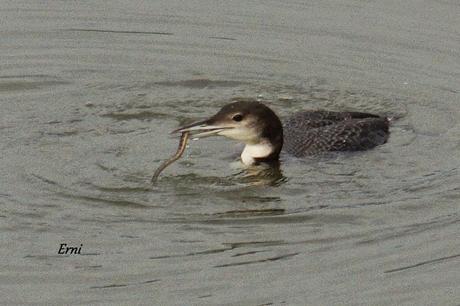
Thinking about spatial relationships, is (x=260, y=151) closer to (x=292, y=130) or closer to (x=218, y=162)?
A: (x=218, y=162)

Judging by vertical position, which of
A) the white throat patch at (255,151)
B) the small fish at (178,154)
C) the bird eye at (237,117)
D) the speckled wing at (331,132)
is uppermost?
the bird eye at (237,117)

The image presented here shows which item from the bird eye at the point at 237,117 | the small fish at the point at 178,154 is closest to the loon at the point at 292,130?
the bird eye at the point at 237,117

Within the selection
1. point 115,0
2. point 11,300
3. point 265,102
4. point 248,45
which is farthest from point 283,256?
point 115,0

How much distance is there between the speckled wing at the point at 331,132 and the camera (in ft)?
42.5

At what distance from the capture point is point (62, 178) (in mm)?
11734

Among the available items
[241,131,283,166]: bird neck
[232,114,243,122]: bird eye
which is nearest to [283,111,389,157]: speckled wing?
[241,131,283,166]: bird neck

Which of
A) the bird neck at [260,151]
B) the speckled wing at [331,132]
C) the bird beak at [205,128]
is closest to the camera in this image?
the bird beak at [205,128]

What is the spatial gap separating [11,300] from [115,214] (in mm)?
1772

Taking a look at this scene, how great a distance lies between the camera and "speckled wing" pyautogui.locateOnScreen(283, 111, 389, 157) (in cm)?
1295

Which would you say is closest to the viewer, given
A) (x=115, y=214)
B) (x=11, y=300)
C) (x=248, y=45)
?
(x=11, y=300)

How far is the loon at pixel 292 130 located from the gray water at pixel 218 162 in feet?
0.67

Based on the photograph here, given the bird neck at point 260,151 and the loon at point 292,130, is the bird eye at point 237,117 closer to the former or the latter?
the loon at point 292,130

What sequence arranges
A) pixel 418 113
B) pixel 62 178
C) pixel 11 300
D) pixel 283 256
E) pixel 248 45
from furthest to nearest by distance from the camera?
pixel 248 45
pixel 418 113
pixel 62 178
pixel 283 256
pixel 11 300

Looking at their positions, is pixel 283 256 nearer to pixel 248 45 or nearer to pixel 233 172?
pixel 233 172
